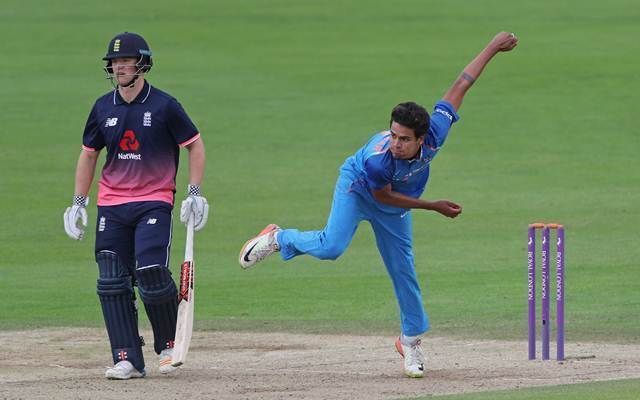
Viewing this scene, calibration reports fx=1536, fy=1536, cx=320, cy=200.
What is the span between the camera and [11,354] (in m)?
11.4

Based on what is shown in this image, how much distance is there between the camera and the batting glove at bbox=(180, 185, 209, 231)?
10195 millimetres

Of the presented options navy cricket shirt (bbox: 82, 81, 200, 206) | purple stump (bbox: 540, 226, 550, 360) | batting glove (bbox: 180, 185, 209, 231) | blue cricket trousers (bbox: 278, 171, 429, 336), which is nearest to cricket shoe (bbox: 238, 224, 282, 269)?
blue cricket trousers (bbox: 278, 171, 429, 336)

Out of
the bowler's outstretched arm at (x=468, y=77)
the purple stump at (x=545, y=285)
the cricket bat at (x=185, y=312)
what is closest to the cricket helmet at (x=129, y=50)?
the cricket bat at (x=185, y=312)

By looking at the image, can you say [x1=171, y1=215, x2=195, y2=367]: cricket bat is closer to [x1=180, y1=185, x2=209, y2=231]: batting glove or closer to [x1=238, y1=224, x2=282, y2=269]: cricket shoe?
[x1=180, y1=185, x2=209, y2=231]: batting glove

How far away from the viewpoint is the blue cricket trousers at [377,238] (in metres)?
10.0

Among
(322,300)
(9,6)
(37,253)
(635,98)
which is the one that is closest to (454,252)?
(322,300)

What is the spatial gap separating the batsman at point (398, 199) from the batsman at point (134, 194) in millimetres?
820

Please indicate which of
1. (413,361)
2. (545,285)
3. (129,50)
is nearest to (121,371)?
(413,361)

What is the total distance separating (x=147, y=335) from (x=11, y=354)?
1.48 metres

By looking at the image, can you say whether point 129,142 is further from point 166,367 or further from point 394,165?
point 394,165

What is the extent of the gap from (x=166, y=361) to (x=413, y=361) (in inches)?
64.9

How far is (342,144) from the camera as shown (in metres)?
24.7

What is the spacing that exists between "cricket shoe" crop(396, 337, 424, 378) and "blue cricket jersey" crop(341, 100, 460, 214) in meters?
0.94

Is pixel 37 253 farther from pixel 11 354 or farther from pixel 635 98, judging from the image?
pixel 635 98
